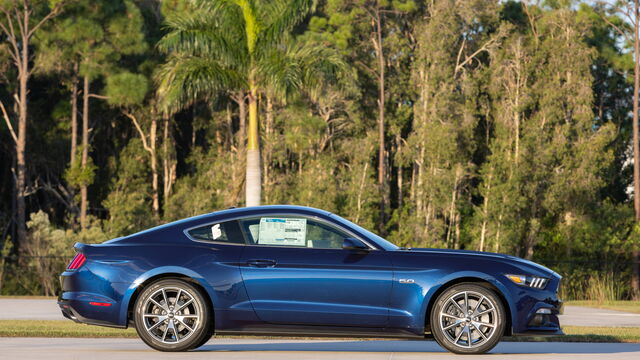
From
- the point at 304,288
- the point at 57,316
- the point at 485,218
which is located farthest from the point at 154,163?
the point at 304,288

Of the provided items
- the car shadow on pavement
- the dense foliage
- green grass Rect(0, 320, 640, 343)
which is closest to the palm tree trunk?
the dense foliage

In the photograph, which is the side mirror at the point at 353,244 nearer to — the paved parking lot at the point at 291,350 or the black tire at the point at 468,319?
the black tire at the point at 468,319

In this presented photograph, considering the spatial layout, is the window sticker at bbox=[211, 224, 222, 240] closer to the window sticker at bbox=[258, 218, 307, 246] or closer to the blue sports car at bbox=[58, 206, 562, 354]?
the blue sports car at bbox=[58, 206, 562, 354]

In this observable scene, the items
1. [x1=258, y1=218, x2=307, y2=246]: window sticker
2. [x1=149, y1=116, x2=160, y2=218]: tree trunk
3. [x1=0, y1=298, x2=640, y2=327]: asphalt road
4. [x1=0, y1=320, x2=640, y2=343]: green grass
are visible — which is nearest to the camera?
[x1=258, y1=218, x2=307, y2=246]: window sticker

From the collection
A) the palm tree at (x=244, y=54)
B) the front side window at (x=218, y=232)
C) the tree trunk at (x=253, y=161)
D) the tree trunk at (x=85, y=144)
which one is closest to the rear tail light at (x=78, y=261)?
the front side window at (x=218, y=232)

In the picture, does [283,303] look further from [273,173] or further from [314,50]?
[273,173]

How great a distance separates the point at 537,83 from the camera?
50.2m

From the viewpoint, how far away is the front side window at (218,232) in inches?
426

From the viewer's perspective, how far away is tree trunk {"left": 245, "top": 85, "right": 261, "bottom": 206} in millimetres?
27875

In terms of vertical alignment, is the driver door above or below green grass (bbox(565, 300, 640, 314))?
above

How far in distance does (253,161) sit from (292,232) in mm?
17733

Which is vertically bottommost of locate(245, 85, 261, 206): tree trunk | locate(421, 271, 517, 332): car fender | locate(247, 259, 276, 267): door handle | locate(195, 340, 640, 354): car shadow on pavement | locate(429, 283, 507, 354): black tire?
locate(195, 340, 640, 354): car shadow on pavement

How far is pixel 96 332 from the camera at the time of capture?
14.2 metres

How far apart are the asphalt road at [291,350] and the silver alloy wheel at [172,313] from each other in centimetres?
24
